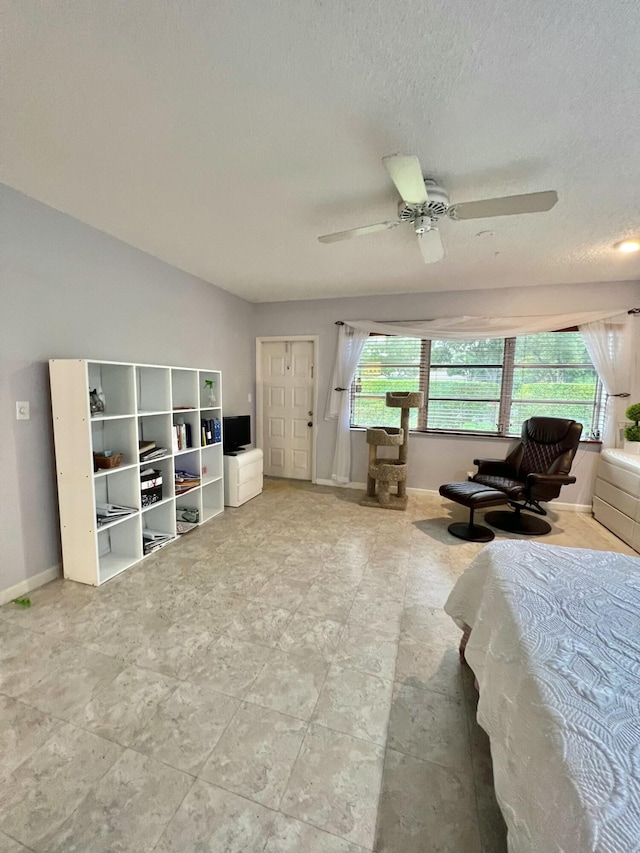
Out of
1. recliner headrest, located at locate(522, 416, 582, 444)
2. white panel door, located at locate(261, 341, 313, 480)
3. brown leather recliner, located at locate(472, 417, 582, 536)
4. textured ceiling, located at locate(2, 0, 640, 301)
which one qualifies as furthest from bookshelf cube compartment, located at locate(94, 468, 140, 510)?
recliner headrest, located at locate(522, 416, 582, 444)

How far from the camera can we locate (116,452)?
2.77m

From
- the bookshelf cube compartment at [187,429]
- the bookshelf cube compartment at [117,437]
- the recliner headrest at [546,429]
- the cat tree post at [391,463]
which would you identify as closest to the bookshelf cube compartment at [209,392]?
the bookshelf cube compartment at [187,429]

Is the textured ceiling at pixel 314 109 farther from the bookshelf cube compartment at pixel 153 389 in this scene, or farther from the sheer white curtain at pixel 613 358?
the sheer white curtain at pixel 613 358

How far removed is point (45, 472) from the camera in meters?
2.41

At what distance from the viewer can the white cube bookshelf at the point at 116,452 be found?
2330mm

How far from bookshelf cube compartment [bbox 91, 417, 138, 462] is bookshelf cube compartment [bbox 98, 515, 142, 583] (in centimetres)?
50

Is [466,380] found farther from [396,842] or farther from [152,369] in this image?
[396,842]

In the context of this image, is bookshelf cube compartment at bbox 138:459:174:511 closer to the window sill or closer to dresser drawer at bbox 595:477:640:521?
the window sill

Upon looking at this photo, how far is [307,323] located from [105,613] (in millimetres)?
3782

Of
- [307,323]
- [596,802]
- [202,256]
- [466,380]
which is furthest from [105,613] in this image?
[466,380]

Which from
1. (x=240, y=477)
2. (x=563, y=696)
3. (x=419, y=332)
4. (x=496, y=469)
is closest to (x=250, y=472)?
(x=240, y=477)

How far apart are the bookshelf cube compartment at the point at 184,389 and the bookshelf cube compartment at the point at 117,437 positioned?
77 cm

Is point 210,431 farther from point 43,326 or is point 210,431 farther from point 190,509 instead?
point 43,326

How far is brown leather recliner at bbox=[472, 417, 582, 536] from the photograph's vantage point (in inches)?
129
